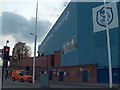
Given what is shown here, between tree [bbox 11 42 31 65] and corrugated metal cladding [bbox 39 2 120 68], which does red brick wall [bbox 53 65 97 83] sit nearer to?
corrugated metal cladding [bbox 39 2 120 68]

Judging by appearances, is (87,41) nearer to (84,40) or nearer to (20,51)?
(84,40)

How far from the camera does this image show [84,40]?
55312 mm

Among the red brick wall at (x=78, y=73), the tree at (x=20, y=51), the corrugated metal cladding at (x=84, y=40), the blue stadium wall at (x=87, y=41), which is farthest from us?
the tree at (x=20, y=51)

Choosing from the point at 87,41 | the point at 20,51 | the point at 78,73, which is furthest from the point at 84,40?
the point at 20,51

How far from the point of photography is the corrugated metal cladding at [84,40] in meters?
48.7

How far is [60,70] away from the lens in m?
68.3

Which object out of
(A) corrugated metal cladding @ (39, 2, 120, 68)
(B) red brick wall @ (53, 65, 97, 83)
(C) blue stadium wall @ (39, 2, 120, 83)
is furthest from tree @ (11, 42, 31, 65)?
(C) blue stadium wall @ (39, 2, 120, 83)

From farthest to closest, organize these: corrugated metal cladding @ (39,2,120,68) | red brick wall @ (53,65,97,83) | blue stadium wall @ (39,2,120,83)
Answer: red brick wall @ (53,65,97,83), corrugated metal cladding @ (39,2,120,68), blue stadium wall @ (39,2,120,83)

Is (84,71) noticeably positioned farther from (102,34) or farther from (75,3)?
(75,3)

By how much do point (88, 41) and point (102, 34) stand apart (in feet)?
14.3

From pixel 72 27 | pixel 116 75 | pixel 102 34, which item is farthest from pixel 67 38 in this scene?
pixel 116 75

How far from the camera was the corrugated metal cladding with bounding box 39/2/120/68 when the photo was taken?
48719 mm

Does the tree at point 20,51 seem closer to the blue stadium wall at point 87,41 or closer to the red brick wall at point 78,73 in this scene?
the red brick wall at point 78,73

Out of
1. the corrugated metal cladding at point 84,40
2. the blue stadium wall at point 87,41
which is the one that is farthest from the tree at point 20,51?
the blue stadium wall at point 87,41
